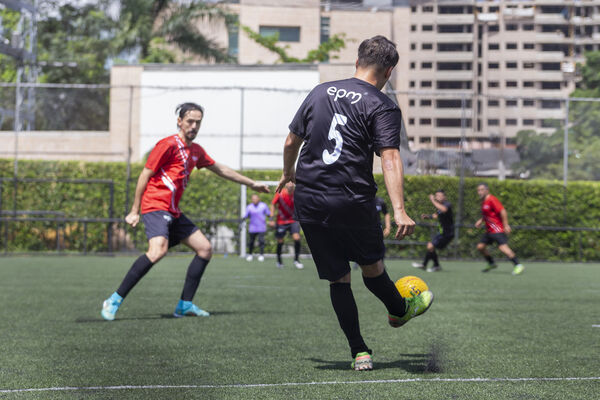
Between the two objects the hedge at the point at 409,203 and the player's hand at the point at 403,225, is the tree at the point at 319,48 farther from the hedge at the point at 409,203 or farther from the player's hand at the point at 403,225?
the player's hand at the point at 403,225

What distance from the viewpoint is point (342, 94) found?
4664 millimetres

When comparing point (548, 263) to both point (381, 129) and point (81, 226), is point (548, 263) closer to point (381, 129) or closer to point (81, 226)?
point (81, 226)

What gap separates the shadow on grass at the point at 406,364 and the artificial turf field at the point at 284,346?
1cm

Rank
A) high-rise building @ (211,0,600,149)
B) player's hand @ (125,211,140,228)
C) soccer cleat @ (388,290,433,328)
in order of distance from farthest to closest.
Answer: high-rise building @ (211,0,600,149) → player's hand @ (125,211,140,228) → soccer cleat @ (388,290,433,328)

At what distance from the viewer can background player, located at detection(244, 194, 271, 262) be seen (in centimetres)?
1988

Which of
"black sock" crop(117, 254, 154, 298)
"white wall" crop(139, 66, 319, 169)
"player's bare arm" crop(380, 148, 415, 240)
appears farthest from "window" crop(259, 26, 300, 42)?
"player's bare arm" crop(380, 148, 415, 240)

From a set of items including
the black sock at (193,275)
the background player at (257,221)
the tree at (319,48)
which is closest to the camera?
the black sock at (193,275)

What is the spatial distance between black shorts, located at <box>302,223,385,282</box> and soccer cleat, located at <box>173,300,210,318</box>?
11.2 ft

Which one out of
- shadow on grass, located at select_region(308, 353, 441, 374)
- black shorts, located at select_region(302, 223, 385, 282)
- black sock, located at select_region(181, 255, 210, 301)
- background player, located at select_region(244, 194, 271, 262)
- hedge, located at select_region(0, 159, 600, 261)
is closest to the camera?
black shorts, located at select_region(302, 223, 385, 282)

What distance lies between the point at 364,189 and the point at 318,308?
14.6 ft

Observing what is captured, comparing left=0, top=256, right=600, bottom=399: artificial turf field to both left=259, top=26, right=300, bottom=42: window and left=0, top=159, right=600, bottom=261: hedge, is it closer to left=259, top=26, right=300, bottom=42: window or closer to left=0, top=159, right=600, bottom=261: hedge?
left=0, top=159, right=600, bottom=261: hedge

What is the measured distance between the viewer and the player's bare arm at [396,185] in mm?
4484

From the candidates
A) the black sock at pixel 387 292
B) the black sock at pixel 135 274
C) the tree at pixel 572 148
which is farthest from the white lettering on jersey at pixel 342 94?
the tree at pixel 572 148

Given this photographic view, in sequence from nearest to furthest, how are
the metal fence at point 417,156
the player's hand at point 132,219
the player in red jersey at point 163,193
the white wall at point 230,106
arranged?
1. the player's hand at point 132,219
2. the player in red jersey at point 163,193
3. the metal fence at point 417,156
4. the white wall at point 230,106
